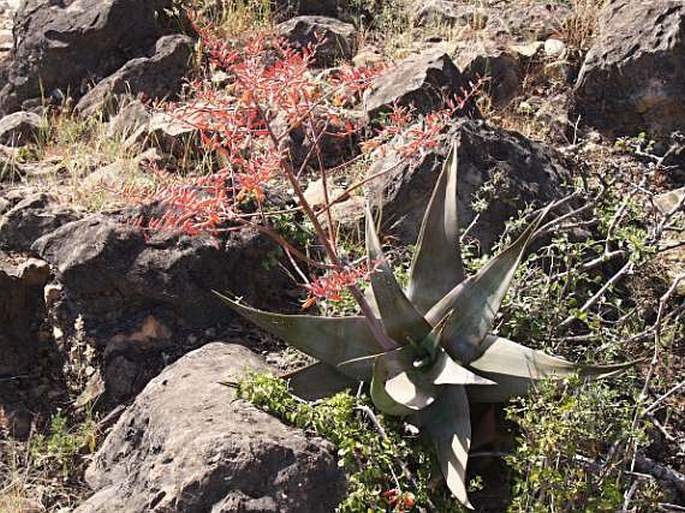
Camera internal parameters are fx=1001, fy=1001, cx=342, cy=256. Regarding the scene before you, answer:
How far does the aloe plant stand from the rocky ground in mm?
291

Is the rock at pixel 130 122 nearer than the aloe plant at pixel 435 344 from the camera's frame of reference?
No

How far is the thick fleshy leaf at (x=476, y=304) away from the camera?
12.4 ft

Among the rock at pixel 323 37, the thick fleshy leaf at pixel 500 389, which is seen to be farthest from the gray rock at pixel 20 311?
the rock at pixel 323 37

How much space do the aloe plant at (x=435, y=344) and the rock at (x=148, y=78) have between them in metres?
3.08

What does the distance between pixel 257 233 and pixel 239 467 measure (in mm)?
1582

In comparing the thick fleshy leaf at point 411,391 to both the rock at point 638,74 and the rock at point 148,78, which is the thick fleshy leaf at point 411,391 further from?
the rock at point 148,78

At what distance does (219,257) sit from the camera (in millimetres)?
4629

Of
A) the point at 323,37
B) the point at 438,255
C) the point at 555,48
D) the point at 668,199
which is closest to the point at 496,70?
the point at 555,48

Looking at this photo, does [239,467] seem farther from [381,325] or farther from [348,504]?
[381,325]

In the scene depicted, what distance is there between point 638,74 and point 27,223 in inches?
139

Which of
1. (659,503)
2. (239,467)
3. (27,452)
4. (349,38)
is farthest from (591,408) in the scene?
(349,38)

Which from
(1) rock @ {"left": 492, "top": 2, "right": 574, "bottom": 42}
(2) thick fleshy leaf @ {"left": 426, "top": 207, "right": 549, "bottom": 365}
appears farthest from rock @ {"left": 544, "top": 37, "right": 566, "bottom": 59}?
(2) thick fleshy leaf @ {"left": 426, "top": 207, "right": 549, "bottom": 365}

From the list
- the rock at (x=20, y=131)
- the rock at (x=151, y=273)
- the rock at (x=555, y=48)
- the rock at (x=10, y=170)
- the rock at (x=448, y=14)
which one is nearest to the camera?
the rock at (x=151, y=273)

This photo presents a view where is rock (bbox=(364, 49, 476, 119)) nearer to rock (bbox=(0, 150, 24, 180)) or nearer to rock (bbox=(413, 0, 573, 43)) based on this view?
rock (bbox=(413, 0, 573, 43))
